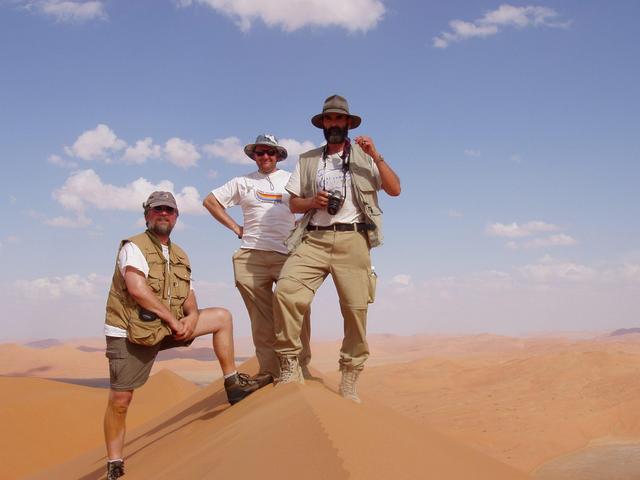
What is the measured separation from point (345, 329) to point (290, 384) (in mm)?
545

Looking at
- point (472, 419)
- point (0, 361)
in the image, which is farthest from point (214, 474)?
point (0, 361)

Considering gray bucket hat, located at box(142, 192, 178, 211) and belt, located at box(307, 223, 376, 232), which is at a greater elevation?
gray bucket hat, located at box(142, 192, 178, 211)

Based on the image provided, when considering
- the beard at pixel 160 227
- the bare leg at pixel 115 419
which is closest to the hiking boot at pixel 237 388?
the bare leg at pixel 115 419

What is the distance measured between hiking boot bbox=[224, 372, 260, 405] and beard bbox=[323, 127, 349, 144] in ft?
6.02

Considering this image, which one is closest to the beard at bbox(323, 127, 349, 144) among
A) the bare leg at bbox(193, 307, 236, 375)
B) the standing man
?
the standing man

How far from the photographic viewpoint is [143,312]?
378 cm

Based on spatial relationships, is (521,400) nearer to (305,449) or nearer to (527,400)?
(527,400)

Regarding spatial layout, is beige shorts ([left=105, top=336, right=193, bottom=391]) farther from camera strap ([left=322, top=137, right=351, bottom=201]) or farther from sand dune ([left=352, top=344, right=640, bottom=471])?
sand dune ([left=352, top=344, right=640, bottom=471])

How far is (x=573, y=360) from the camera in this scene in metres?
12.5

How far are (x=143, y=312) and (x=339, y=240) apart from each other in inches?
54.3

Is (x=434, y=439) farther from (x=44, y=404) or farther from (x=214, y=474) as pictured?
(x=44, y=404)

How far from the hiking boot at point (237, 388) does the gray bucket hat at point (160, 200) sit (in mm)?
1309

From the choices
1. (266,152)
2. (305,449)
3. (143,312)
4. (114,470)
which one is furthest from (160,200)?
(305,449)

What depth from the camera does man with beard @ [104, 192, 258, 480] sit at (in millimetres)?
3770
